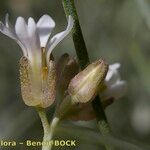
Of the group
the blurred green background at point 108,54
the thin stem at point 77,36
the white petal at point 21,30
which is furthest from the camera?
the blurred green background at point 108,54

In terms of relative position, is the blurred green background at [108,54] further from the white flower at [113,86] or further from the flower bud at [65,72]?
the flower bud at [65,72]

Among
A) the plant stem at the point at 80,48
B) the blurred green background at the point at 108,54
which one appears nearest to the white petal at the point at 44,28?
the plant stem at the point at 80,48

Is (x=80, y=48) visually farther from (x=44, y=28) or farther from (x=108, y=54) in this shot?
(x=108, y=54)

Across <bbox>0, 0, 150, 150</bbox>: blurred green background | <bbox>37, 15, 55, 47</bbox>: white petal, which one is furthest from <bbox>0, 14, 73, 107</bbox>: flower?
<bbox>0, 0, 150, 150</bbox>: blurred green background

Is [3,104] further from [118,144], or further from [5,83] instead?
[118,144]

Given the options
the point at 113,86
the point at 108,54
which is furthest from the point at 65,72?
A: the point at 108,54

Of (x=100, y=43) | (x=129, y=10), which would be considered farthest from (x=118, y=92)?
(x=100, y=43)

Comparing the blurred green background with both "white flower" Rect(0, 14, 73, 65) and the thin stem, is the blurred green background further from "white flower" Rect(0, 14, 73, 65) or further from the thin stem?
the thin stem

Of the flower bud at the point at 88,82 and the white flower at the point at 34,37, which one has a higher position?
the white flower at the point at 34,37
